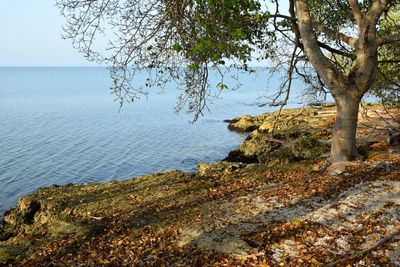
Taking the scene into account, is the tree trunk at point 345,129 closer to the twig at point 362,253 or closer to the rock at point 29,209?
the twig at point 362,253

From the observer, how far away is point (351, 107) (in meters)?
13.1

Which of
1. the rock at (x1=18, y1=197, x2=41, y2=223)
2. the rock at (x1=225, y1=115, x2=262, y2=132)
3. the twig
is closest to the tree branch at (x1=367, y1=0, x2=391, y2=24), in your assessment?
the twig

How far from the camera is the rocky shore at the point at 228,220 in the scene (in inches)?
332

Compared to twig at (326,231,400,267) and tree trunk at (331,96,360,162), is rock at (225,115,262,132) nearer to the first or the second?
tree trunk at (331,96,360,162)

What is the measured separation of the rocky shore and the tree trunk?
500mm

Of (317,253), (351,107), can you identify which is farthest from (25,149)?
(317,253)

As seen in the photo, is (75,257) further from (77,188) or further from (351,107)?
(351,107)

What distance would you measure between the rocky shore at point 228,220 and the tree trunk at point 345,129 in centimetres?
50

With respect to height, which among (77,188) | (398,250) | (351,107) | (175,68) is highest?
(175,68)

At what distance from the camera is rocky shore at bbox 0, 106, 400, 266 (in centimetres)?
845

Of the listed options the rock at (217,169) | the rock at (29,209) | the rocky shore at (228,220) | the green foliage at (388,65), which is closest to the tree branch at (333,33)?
the green foliage at (388,65)

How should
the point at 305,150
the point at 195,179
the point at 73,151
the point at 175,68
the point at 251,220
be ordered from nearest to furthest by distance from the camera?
the point at 251,220 < the point at 175,68 < the point at 195,179 < the point at 305,150 < the point at 73,151

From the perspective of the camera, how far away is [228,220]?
10055 mm

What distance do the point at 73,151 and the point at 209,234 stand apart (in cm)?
2971
